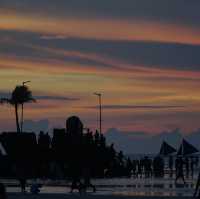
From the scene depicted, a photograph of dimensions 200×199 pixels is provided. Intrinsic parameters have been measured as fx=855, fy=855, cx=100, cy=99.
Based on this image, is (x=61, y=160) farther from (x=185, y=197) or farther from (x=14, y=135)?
(x=185, y=197)

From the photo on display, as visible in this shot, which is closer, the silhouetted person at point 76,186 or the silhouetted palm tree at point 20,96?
the silhouetted person at point 76,186

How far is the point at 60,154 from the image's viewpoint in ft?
230

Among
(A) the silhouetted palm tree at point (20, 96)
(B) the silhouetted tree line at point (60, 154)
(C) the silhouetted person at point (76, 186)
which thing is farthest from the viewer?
(A) the silhouetted palm tree at point (20, 96)

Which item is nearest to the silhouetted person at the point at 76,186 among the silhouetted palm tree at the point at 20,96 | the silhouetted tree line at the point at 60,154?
the silhouetted tree line at the point at 60,154

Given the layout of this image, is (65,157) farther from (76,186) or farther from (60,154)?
(76,186)

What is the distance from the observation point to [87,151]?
5938 centimetres

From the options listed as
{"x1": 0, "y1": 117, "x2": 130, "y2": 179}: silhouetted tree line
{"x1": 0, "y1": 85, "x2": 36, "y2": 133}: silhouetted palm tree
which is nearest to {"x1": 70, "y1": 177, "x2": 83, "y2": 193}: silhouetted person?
{"x1": 0, "y1": 117, "x2": 130, "y2": 179}: silhouetted tree line

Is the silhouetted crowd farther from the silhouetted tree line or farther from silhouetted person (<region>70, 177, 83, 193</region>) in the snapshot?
silhouetted person (<region>70, 177, 83, 193</region>)

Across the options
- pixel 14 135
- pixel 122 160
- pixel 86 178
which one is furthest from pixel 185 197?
pixel 122 160

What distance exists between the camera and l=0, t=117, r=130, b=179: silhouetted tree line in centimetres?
5941

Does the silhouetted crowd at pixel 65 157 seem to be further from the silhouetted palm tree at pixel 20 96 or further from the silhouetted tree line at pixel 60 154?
the silhouetted palm tree at pixel 20 96

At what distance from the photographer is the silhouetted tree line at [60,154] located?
59.4 meters

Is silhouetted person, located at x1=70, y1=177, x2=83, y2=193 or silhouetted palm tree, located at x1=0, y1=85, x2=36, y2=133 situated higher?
silhouetted palm tree, located at x1=0, y1=85, x2=36, y2=133

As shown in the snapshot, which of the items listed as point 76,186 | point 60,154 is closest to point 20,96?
point 60,154
